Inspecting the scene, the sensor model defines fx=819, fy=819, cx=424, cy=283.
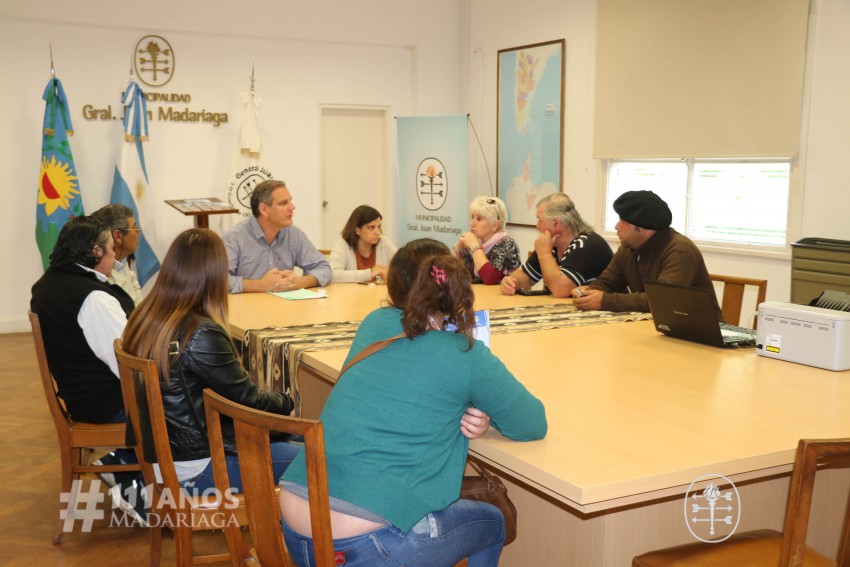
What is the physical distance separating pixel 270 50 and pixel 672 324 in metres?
5.83

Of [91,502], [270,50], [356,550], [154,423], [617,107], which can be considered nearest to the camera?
[356,550]

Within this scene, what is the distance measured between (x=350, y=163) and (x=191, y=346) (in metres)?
6.35

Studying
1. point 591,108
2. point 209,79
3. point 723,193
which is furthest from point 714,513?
point 209,79

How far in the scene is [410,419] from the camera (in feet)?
5.64

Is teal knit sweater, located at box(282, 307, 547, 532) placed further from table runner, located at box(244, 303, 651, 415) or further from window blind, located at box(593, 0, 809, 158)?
window blind, located at box(593, 0, 809, 158)

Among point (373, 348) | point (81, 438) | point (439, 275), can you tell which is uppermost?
point (439, 275)

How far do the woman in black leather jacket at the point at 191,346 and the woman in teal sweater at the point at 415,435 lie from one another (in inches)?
22.6

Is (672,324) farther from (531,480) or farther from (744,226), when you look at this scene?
(744,226)

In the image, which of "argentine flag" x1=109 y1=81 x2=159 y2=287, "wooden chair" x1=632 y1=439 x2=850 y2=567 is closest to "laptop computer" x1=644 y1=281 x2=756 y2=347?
"wooden chair" x1=632 y1=439 x2=850 y2=567

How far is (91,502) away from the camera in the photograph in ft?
11.0

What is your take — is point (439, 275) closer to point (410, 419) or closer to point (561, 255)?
point (410, 419)

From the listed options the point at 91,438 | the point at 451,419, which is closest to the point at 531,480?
the point at 451,419

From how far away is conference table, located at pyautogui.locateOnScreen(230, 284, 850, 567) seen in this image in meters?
1.71

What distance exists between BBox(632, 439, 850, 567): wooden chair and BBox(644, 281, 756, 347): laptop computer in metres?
0.96
